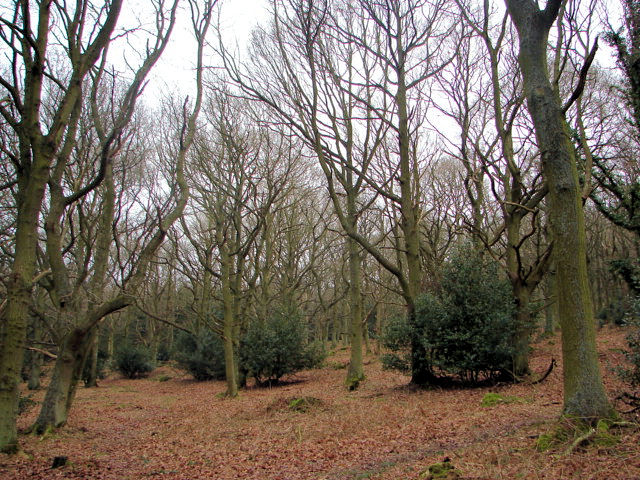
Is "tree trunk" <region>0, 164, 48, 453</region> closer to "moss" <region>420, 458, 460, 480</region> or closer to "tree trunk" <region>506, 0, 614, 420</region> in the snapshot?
"moss" <region>420, 458, 460, 480</region>

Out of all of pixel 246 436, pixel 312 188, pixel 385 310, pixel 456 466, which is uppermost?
pixel 312 188

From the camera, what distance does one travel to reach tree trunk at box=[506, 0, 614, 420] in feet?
13.6

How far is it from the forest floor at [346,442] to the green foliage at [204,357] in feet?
33.3

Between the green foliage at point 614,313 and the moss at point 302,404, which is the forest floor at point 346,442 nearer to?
the moss at point 302,404

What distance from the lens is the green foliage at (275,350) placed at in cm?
1667

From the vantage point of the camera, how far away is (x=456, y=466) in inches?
146

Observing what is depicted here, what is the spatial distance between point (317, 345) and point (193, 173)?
8587 millimetres

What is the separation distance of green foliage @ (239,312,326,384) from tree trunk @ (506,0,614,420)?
43.9ft

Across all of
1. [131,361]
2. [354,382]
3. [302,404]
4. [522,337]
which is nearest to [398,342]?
[354,382]

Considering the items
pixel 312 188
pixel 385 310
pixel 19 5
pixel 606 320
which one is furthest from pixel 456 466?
pixel 385 310

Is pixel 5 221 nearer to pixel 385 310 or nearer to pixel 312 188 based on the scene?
pixel 312 188

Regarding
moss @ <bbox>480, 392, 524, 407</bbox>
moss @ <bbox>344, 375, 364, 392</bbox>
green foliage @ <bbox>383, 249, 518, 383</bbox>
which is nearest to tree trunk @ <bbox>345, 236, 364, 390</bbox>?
moss @ <bbox>344, 375, 364, 392</bbox>

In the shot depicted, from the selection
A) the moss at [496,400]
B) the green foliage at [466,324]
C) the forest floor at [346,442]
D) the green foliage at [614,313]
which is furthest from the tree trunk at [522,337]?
the green foliage at [614,313]

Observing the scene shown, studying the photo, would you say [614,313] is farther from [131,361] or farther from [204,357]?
[131,361]
